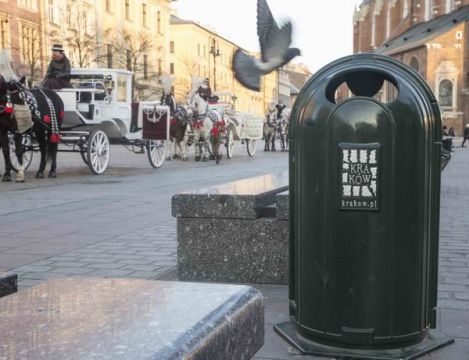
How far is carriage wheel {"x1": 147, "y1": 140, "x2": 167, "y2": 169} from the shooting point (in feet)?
52.3

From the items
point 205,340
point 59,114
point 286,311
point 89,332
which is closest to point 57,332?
point 89,332

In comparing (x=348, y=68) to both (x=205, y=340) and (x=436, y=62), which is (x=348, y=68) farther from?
(x=436, y=62)

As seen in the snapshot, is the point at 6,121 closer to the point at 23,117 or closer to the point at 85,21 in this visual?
the point at 23,117

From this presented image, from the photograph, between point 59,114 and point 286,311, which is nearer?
point 286,311

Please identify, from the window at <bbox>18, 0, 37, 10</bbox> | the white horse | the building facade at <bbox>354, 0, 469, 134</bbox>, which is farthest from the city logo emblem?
the building facade at <bbox>354, 0, 469, 134</bbox>

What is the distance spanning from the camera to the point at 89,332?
4.50 ft

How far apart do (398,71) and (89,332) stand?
198 centimetres

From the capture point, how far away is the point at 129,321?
1453mm

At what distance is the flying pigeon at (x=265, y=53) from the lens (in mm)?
2684

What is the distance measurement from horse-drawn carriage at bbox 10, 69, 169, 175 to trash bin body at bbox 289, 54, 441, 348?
1071 centimetres

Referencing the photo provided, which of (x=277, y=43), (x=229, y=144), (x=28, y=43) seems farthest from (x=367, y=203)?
(x=28, y=43)

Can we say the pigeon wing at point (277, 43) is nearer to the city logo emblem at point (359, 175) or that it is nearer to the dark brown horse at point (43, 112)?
the city logo emblem at point (359, 175)

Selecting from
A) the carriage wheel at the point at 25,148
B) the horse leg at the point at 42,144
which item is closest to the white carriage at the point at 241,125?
the carriage wheel at the point at 25,148

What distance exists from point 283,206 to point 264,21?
1696mm
